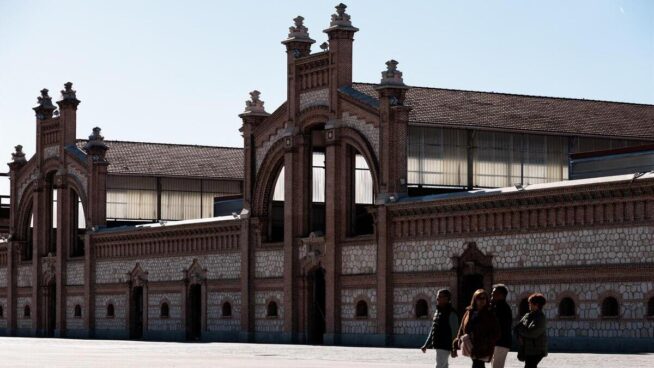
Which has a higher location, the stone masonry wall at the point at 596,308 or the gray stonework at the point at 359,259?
the gray stonework at the point at 359,259

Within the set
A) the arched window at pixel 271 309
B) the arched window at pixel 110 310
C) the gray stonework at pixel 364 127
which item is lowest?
the arched window at pixel 110 310

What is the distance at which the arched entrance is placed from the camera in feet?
159

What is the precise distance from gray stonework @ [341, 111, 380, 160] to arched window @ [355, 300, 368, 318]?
5515 millimetres

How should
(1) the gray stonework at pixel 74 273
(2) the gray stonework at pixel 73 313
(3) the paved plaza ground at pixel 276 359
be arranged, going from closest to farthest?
(3) the paved plaza ground at pixel 276 359 < (2) the gray stonework at pixel 73 313 < (1) the gray stonework at pixel 74 273

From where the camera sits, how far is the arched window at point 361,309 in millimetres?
55031

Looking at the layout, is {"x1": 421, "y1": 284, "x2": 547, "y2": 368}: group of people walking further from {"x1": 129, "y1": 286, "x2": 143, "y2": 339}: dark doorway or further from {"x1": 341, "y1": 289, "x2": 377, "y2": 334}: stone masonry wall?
{"x1": 129, "y1": 286, "x2": 143, "y2": 339}: dark doorway

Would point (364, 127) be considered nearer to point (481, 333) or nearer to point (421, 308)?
point (421, 308)

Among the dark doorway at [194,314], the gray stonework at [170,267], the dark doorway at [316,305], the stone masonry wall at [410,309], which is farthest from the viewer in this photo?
the dark doorway at [194,314]

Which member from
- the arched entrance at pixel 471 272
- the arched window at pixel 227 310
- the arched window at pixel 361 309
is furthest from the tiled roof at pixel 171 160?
the arched entrance at pixel 471 272

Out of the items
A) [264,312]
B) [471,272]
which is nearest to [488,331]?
[471,272]

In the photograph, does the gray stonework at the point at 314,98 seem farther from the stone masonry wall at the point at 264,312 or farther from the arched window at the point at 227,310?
the arched window at the point at 227,310

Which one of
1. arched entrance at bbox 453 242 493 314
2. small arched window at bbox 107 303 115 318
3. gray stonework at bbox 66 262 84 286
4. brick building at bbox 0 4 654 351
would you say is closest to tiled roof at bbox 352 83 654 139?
brick building at bbox 0 4 654 351

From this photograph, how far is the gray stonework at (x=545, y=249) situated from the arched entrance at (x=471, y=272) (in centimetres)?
26

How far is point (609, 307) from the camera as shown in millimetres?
43969
